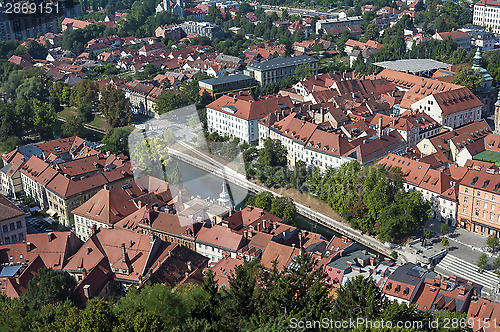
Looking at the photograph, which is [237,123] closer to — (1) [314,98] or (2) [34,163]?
Result: (1) [314,98]

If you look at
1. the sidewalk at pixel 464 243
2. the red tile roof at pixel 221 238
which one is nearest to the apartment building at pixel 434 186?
the sidewalk at pixel 464 243

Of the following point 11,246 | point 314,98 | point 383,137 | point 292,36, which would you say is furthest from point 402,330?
point 292,36

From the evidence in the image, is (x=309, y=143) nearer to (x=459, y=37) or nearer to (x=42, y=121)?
(x=42, y=121)

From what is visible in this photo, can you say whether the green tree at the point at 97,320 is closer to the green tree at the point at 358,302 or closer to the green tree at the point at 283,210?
the green tree at the point at 358,302

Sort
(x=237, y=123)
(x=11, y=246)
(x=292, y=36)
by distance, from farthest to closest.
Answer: (x=292, y=36) → (x=237, y=123) → (x=11, y=246)

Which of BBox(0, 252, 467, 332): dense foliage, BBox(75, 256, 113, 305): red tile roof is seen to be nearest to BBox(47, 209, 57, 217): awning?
BBox(75, 256, 113, 305): red tile roof

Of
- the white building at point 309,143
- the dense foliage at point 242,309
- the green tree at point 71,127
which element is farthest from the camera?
the green tree at point 71,127

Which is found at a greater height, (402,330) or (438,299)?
(402,330)

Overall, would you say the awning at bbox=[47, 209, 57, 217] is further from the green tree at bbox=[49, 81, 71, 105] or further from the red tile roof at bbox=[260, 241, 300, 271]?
the green tree at bbox=[49, 81, 71, 105]
